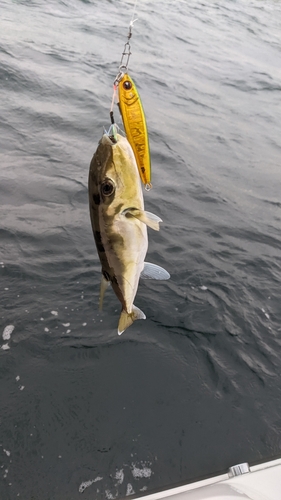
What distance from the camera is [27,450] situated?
12.5 ft

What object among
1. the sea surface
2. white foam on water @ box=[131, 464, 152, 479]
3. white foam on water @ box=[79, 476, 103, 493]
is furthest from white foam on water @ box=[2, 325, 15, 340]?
white foam on water @ box=[131, 464, 152, 479]

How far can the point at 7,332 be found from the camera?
15.4 feet

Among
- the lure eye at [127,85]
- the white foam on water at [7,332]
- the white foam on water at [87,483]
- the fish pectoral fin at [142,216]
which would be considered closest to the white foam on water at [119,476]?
the white foam on water at [87,483]

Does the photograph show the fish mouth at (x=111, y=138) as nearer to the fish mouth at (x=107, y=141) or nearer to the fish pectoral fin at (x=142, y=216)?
the fish mouth at (x=107, y=141)

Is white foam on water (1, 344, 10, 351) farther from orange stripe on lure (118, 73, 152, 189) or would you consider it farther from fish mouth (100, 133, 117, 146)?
fish mouth (100, 133, 117, 146)

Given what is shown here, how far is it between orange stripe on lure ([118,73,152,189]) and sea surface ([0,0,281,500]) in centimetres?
245

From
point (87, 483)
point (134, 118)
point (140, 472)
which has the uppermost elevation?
point (134, 118)

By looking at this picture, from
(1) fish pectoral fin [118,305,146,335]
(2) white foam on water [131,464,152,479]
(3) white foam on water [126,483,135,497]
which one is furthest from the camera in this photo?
(2) white foam on water [131,464,152,479]

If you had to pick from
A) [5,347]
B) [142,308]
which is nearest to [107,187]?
[5,347]

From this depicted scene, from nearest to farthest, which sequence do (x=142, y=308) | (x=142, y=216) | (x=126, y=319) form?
(x=142, y=216), (x=126, y=319), (x=142, y=308)

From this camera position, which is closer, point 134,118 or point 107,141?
point 107,141

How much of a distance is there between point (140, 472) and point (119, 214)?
2.52 meters

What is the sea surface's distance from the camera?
12.8 ft

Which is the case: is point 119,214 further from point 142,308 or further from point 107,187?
point 142,308
